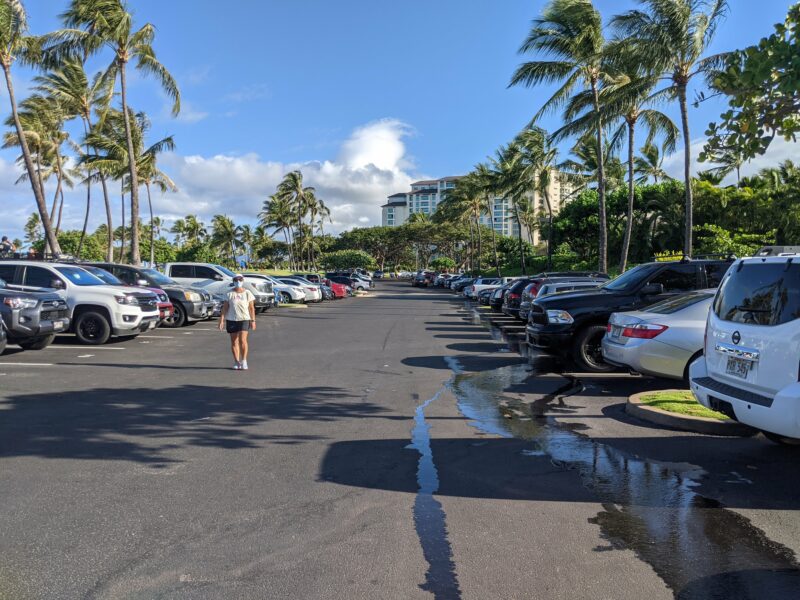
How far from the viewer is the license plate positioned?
5270 millimetres

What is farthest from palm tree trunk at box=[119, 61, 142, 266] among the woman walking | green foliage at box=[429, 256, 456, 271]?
green foliage at box=[429, 256, 456, 271]

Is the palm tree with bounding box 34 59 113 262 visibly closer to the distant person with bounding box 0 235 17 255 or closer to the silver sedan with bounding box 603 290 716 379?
the distant person with bounding box 0 235 17 255

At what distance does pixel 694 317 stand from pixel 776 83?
3.34 meters

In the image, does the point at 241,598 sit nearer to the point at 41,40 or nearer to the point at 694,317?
the point at 694,317

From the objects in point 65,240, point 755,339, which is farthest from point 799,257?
point 65,240

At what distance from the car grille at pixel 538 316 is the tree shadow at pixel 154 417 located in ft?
13.0

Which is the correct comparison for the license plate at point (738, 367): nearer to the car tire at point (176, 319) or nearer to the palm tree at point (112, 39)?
the car tire at point (176, 319)

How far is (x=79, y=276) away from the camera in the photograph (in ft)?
47.2

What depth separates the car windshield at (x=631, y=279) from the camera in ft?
37.8

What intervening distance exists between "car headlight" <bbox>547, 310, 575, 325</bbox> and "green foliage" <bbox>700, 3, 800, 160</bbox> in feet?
13.1

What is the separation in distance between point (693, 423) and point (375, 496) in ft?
12.6

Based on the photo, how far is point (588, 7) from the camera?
26203 mm

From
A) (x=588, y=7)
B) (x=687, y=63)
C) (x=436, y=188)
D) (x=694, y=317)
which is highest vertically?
(x=436, y=188)

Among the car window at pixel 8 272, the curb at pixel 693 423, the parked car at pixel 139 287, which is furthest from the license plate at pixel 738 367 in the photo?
the car window at pixel 8 272
